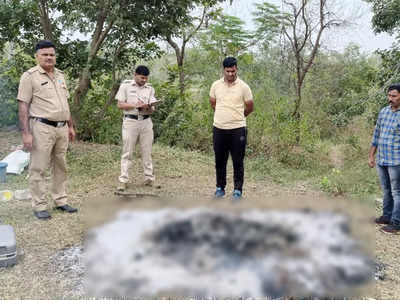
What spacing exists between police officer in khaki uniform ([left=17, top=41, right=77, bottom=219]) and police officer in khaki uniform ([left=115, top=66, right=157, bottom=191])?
893 millimetres

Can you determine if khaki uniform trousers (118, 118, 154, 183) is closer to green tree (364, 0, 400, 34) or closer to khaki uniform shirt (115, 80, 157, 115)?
khaki uniform shirt (115, 80, 157, 115)

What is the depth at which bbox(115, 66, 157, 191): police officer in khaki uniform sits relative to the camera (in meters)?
4.48

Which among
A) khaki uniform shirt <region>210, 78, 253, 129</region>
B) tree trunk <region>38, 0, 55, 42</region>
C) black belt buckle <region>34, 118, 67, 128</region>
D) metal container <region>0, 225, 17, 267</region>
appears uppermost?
tree trunk <region>38, 0, 55, 42</region>

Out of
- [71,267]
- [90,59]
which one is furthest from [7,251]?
[90,59]

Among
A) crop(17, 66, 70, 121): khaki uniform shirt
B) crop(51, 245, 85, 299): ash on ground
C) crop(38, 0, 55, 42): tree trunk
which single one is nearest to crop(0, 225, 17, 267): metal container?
crop(51, 245, 85, 299): ash on ground

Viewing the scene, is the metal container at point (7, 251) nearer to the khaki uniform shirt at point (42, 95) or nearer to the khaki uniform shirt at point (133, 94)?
the khaki uniform shirt at point (42, 95)

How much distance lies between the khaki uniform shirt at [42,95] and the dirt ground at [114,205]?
3.14 ft

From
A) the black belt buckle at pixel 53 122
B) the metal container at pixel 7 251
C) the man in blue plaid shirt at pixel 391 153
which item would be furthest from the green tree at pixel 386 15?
Answer: the metal container at pixel 7 251

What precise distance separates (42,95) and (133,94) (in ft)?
3.94

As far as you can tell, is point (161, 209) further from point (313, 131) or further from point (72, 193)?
point (313, 131)

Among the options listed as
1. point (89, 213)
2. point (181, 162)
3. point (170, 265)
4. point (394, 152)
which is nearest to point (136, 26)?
point (181, 162)

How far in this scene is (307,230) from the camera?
290cm

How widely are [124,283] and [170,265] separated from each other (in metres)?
0.29

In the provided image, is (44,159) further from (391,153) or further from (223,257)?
(391,153)
